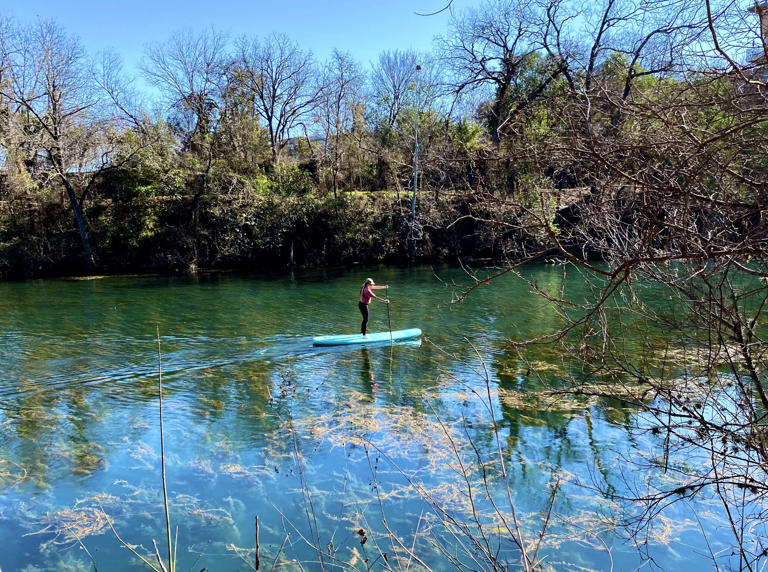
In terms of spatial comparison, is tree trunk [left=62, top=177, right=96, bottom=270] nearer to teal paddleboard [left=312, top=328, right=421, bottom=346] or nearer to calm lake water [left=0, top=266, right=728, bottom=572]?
calm lake water [left=0, top=266, right=728, bottom=572]

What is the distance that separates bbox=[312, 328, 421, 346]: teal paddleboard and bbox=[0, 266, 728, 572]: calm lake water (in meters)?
0.23

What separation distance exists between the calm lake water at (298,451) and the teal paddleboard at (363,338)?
0.74 feet

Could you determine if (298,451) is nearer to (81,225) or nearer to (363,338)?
(363,338)

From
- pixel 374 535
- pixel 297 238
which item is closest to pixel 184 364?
pixel 374 535

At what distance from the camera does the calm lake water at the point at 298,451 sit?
5125 mm

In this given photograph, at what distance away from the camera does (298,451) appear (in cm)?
703

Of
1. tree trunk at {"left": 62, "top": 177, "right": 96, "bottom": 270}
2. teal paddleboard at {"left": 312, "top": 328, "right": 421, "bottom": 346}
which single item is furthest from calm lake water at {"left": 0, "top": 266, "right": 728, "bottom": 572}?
tree trunk at {"left": 62, "top": 177, "right": 96, "bottom": 270}

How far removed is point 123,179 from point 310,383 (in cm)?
1982

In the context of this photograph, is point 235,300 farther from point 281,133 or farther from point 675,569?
point 281,133

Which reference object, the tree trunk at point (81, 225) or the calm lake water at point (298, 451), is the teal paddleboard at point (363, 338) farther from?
the tree trunk at point (81, 225)

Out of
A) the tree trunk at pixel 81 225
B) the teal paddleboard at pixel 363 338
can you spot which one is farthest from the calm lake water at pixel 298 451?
the tree trunk at pixel 81 225

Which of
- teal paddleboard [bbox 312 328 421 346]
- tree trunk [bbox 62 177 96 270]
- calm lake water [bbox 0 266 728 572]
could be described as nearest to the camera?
calm lake water [bbox 0 266 728 572]

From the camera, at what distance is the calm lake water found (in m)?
5.12

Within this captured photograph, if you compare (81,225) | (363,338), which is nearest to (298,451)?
(363,338)
